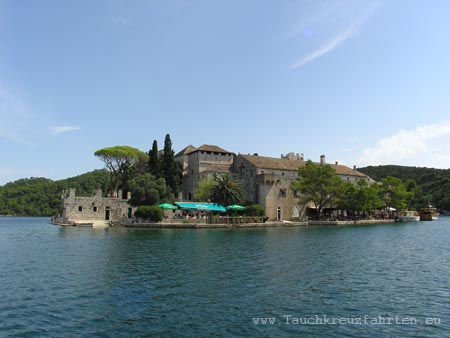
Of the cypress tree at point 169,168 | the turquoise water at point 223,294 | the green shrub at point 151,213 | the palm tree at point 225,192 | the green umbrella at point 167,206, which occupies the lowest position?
the turquoise water at point 223,294

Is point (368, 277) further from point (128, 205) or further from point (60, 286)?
point (128, 205)

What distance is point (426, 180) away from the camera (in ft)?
399

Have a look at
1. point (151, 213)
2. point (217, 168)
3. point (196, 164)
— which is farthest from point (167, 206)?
point (196, 164)

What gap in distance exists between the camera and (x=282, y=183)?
60188 millimetres

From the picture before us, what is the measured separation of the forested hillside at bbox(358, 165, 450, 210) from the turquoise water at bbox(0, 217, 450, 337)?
3591 inches

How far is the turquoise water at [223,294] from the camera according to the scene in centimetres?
1001

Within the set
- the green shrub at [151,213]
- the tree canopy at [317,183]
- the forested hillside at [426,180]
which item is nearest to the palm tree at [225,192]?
the green shrub at [151,213]

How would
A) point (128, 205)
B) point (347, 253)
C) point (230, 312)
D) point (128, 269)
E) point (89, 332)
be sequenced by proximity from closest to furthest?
point (89, 332), point (230, 312), point (128, 269), point (347, 253), point (128, 205)

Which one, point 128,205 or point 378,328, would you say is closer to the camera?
point 378,328

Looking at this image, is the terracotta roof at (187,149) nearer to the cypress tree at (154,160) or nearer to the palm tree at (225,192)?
the cypress tree at (154,160)

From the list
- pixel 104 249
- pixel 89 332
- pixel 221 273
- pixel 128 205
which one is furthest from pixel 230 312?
pixel 128 205

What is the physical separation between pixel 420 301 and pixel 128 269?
485 inches

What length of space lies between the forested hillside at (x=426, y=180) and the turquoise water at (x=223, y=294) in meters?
91.2

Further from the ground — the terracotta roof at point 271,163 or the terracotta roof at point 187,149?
the terracotta roof at point 187,149
